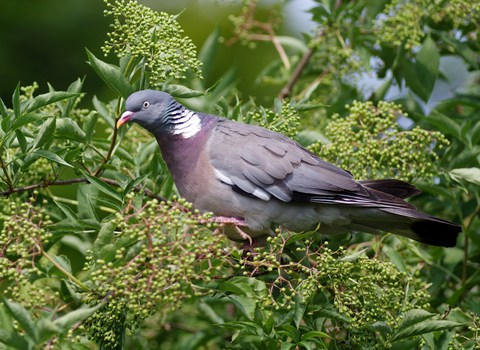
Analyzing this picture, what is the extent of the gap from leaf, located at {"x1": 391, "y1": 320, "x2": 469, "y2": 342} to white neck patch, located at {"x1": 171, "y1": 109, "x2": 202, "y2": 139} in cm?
141

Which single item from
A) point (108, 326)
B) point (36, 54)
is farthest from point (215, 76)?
point (108, 326)

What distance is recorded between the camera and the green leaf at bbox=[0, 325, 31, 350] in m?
1.34

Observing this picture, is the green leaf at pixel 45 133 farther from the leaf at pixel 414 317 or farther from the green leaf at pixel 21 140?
the leaf at pixel 414 317

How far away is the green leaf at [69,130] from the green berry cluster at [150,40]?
0.37m

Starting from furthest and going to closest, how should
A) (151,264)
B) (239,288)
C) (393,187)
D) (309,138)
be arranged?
(309,138) < (393,187) < (239,288) < (151,264)

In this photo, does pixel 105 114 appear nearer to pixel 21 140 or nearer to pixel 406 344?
pixel 21 140

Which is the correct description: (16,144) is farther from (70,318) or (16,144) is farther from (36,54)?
(36,54)

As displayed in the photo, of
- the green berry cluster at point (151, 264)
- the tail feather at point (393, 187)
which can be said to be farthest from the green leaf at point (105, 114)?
the tail feather at point (393, 187)

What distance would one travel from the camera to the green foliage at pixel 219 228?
5.32 ft

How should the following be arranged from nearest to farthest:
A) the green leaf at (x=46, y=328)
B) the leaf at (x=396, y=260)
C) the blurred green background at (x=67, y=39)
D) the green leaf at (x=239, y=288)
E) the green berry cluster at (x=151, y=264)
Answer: the green leaf at (x=46, y=328), the green berry cluster at (x=151, y=264), the green leaf at (x=239, y=288), the leaf at (x=396, y=260), the blurred green background at (x=67, y=39)

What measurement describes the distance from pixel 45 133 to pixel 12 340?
91 cm

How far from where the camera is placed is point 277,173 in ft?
7.73

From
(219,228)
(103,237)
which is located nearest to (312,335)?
(219,228)

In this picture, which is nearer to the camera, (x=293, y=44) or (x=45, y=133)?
(x=45, y=133)
